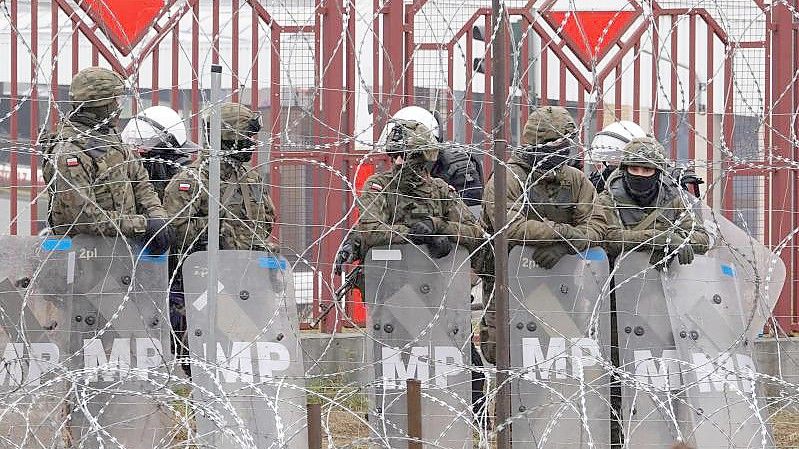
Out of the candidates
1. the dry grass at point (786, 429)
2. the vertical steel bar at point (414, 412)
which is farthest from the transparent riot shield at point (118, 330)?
the dry grass at point (786, 429)

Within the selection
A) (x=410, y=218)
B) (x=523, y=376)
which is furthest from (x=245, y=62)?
(x=523, y=376)

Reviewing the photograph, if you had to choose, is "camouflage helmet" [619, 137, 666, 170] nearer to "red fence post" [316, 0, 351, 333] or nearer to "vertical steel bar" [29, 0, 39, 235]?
"red fence post" [316, 0, 351, 333]

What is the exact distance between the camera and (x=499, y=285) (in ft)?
16.7

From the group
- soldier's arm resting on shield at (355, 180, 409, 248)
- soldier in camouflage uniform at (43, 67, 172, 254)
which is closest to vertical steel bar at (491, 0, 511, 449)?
soldier's arm resting on shield at (355, 180, 409, 248)

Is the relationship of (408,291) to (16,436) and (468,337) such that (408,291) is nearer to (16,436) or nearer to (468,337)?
(468,337)

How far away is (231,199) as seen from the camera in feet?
21.2

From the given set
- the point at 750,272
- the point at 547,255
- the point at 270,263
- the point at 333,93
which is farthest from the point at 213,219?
the point at 333,93

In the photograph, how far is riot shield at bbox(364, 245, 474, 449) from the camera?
5.91 meters

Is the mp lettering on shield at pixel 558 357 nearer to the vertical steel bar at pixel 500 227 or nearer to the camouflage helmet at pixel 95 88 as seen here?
the vertical steel bar at pixel 500 227

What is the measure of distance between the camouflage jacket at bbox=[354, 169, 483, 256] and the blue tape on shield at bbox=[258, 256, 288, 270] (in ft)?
1.13

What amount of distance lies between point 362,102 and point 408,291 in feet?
8.28

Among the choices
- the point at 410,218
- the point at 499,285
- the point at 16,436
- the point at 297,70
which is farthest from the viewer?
the point at 297,70

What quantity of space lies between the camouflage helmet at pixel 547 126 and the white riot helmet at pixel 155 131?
1494 millimetres

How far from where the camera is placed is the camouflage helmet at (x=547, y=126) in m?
6.41
